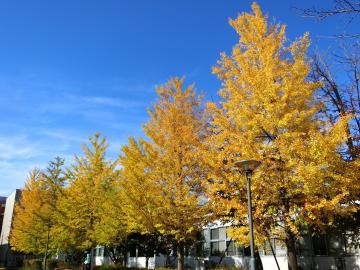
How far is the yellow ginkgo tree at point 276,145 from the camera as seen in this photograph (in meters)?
11.3

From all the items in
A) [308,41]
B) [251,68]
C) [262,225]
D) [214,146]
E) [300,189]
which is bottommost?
[262,225]

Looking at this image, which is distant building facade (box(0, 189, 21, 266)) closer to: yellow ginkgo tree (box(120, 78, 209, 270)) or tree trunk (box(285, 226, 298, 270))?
yellow ginkgo tree (box(120, 78, 209, 270))

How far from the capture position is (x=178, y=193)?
15.6m

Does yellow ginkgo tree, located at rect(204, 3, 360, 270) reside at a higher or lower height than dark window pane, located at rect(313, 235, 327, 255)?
higher

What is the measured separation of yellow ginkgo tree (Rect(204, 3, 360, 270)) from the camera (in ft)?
37.1

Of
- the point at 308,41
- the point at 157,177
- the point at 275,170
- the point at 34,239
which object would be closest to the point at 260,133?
the point at 275,170

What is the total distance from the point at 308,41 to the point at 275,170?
5341mm

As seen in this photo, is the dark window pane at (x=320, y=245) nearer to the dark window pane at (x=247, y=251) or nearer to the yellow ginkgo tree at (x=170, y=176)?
the dark window pane at (x=247, y=251)

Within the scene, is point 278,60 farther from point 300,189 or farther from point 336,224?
point 336,224

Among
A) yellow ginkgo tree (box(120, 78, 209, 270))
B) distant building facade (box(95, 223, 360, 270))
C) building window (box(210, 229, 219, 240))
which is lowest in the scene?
distant building facade (box(95, 223, 360, 270))

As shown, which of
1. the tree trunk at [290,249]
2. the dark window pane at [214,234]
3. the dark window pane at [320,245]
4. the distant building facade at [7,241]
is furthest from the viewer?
the distant building facade at [7,241]

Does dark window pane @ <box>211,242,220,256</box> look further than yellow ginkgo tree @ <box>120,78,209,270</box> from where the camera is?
Yes

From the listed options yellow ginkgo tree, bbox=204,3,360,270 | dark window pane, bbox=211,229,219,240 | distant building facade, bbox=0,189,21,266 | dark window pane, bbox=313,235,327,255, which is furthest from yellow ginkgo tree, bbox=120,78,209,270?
distant building facade, bbox=0,189,21,266

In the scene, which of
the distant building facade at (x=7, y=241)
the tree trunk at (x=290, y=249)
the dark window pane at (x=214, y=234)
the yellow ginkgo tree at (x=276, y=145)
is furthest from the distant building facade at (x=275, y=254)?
the distant building facade at (x=7, y=241)
